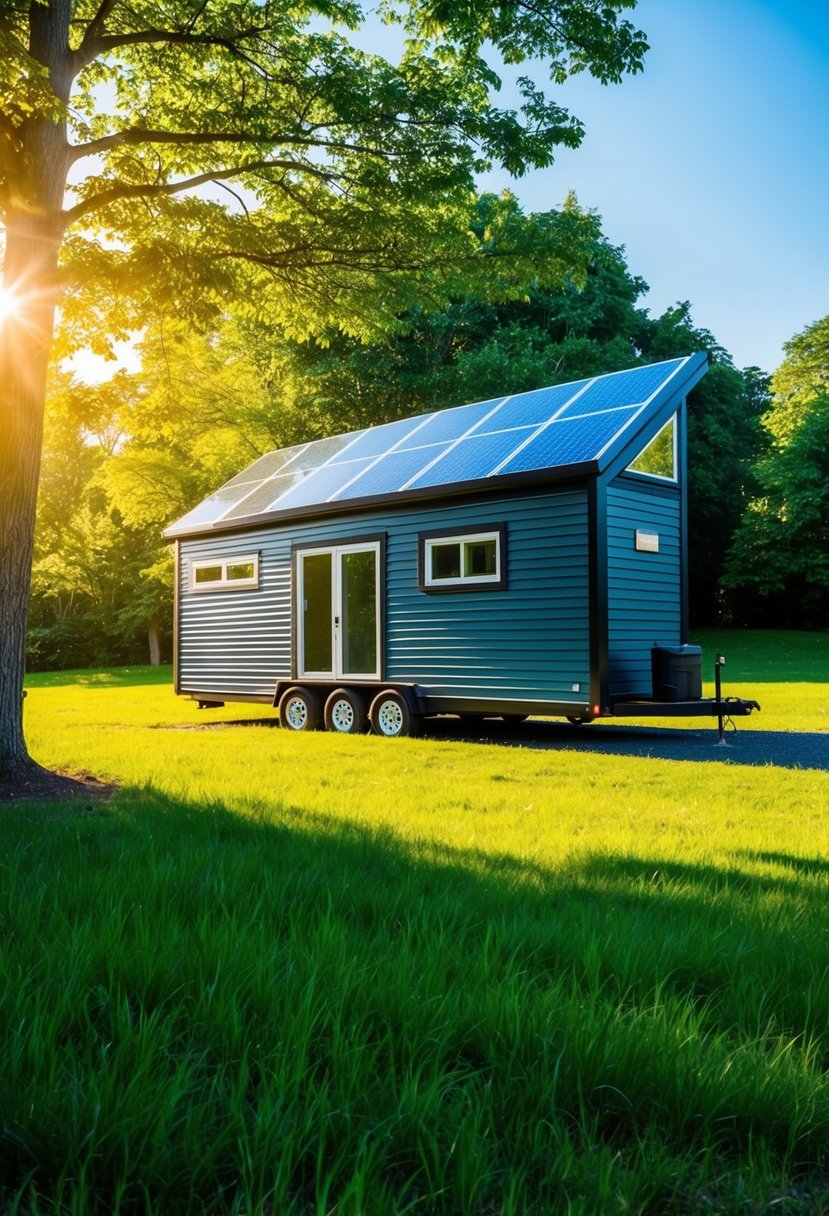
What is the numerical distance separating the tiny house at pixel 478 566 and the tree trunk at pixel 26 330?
210 inches

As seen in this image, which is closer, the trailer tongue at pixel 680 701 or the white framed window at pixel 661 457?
the trailer tongue at pixel 680 701

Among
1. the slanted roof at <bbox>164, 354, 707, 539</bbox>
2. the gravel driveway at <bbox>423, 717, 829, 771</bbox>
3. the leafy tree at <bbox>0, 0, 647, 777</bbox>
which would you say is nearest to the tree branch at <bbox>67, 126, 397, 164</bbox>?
the leafy tree at <bbox>0, 0, 647, 777</bbox>

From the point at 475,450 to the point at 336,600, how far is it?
3.01 meters

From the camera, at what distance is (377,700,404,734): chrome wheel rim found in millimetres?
12094

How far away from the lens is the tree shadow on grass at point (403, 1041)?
1.76 m

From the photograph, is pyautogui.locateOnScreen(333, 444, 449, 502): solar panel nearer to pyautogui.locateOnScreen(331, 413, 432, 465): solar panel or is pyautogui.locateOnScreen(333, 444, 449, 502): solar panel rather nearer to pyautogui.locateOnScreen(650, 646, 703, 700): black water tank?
pyautogui.locateOnScreen(331, 413, 432, 465): solar panel

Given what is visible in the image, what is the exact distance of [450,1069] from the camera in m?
2.22

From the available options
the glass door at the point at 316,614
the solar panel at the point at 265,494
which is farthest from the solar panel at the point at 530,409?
the solar panel at the point at 265,494

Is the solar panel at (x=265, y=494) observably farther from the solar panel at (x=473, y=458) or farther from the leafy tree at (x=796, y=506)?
the leafy tree at (x=796, y=506)

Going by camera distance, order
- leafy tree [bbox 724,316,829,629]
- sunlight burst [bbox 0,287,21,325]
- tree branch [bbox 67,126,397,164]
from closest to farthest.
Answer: sunlight burst [bbox 0,287,21,325] → tree branch [bbox 67,126,397,164] → leafy tree [bbox 724,316,829,629]

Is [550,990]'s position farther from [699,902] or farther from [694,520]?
[694,520]

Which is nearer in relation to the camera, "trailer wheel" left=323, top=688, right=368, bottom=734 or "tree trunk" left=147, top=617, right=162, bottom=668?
"trailer wheel" left=323, top=688, right=368, bottom=734

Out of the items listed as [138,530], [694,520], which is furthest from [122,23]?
[694,520]

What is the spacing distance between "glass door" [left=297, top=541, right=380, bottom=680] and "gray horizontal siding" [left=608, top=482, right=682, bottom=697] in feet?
11.4
